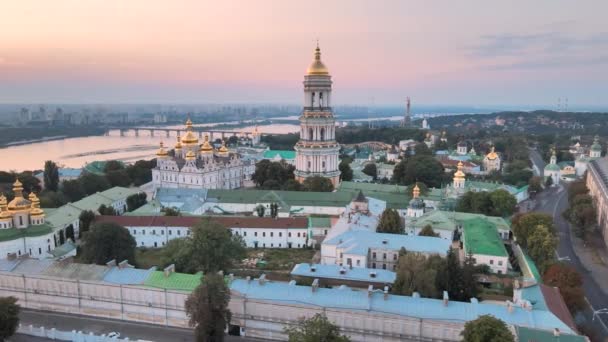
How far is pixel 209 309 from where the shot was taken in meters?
13.9

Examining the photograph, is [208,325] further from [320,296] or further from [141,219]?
[141,219]

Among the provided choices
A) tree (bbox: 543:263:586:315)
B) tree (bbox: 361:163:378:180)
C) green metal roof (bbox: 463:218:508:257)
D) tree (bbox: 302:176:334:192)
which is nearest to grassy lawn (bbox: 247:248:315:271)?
green metal roof (bbox: 463:218:508:257)

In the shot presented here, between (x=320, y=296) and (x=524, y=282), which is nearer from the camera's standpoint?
(x=320, y=296)

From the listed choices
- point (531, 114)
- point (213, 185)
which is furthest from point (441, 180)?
point (531, 114)

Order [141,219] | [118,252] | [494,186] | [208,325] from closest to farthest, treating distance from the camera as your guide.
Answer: [208,325], [118,252], [141,219], [494,186]

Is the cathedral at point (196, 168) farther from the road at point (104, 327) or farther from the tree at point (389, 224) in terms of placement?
the road at point (104, 327)

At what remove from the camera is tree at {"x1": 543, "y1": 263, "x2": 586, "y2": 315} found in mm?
17156

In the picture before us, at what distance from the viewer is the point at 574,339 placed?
1305 centimetres

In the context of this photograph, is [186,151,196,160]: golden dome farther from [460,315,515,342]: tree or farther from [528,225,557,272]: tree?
[460,315,515,342]: tree

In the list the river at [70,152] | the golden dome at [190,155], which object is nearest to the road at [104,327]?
the golden dome at [190,155]

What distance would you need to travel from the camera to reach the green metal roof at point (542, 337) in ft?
42.8

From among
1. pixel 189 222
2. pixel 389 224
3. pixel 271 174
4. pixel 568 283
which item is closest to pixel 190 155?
pixel 271 174

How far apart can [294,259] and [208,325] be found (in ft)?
37.1

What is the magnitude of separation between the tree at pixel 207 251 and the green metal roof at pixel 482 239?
11.1 metres
